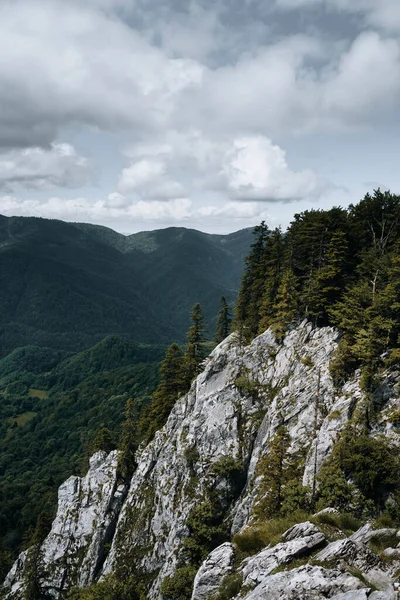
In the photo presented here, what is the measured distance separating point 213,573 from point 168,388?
139 ft

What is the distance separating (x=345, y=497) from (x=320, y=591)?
1133 cm

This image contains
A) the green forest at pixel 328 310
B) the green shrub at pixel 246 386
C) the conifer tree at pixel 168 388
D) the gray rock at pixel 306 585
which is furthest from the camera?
the conifer tree at pixel 168 388

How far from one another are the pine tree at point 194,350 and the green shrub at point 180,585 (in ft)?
94.4

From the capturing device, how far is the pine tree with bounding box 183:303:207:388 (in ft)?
188

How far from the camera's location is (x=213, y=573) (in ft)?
62.4

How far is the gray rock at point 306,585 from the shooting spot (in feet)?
41.8

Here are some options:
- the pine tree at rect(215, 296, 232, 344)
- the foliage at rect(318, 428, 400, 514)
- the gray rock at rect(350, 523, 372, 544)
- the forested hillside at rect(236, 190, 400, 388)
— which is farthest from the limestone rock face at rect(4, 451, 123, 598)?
the gray rock at rect(350, 523, 372, 544)

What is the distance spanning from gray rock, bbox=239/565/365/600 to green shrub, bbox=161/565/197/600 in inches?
818

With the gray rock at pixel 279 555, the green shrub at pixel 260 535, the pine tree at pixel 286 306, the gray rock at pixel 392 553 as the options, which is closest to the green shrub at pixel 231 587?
the gray rock at pixel 279 555

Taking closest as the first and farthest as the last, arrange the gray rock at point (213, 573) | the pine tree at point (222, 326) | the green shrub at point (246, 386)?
the gray rock at point (213, 573) < the green shrub at point (246, 386) < the pine tree at point (222, 326)

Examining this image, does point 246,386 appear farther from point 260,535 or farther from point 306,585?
point 306,585

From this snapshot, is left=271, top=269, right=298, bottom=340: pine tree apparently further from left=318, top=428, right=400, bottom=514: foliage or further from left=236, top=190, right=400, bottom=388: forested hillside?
left=318, top=428, right=400, bottom=514: foliage

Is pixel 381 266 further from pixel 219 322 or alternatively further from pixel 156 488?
pixel 156 488

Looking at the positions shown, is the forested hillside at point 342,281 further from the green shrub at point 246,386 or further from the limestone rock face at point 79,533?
the limestone rock face at point 79,533
